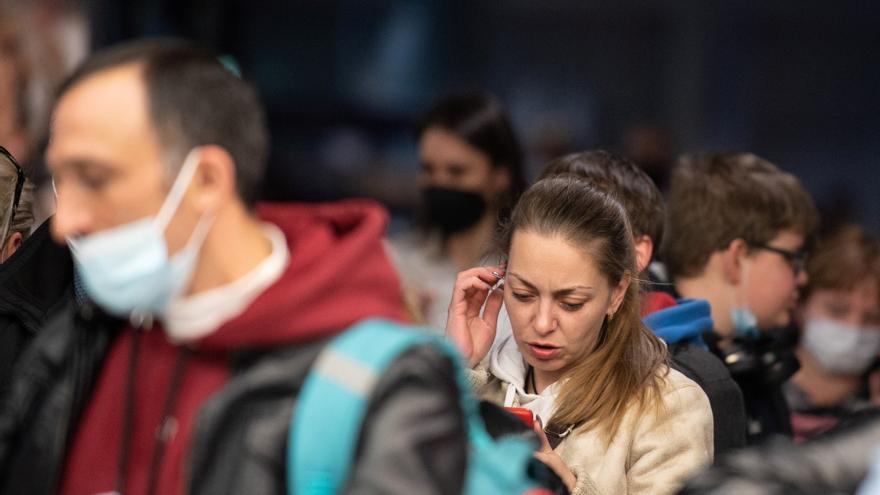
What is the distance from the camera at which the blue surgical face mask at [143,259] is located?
209 centimetres

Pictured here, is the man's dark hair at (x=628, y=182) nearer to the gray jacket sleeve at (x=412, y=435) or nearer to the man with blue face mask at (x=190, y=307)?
the man with blue face mask at (x=190, y=307)

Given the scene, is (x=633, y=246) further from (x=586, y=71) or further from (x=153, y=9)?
(x=586, y=71)

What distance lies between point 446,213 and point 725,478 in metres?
3.40

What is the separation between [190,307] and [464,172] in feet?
10.6

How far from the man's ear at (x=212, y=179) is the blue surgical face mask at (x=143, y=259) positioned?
0.01 m

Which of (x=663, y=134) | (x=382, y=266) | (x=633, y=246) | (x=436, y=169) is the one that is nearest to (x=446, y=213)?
(x=436, y=169)

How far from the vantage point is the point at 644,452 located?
3062 millimetres

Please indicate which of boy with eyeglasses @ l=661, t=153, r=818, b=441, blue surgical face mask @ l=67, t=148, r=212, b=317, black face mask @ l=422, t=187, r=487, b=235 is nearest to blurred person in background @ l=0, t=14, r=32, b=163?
black face mask @ l=422, t=187, r=487, b=235

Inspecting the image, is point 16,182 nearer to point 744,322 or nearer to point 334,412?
point 334,412

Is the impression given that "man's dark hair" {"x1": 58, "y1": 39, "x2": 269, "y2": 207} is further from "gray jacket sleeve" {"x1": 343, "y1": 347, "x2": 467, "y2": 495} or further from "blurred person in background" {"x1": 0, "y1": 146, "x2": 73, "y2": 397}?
"blurred person in background" {"x1": 0, "y1": 146, "x2": 73, "y2": 397}

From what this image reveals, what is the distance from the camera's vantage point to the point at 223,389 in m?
2.07

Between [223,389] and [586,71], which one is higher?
[223,389]

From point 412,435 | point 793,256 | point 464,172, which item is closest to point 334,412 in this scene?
point 412,435

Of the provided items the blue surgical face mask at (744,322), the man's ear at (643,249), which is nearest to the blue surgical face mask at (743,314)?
the blue surgical face mask at (744,322)
